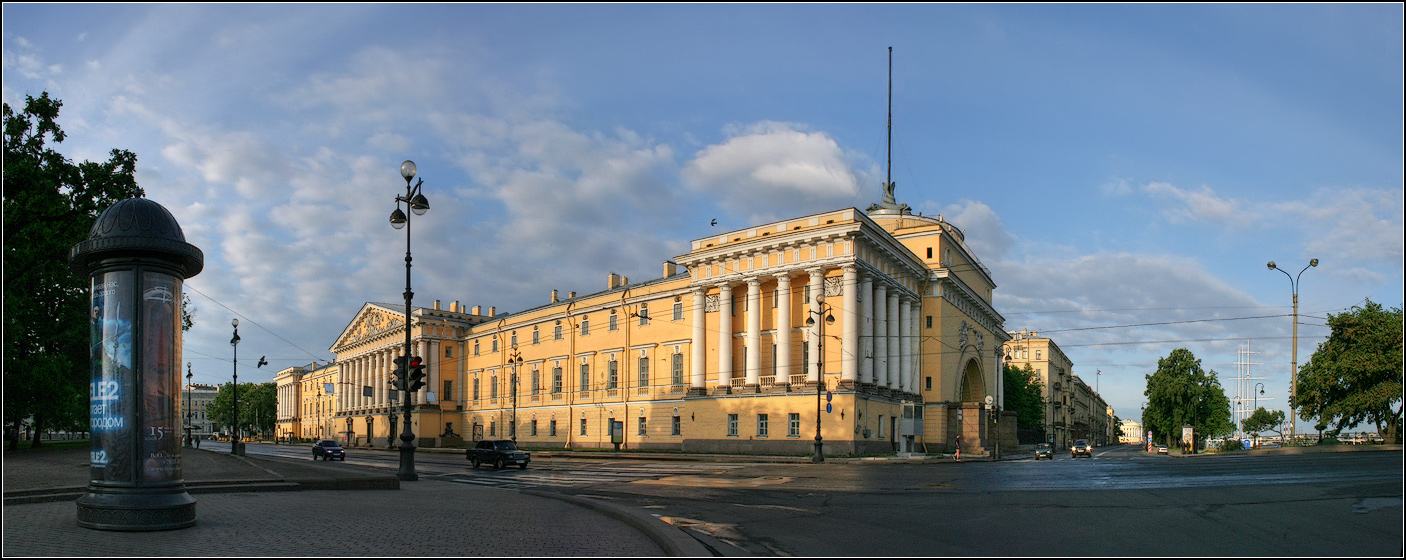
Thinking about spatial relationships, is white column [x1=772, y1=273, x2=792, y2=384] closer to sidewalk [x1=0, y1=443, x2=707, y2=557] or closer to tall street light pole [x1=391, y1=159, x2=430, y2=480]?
tall street light pole [x1=391, y1=159, x2=430, y2=480]

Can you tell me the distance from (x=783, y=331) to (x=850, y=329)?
13.7 feet

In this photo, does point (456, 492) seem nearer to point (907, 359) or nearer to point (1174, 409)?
point (907, 359)

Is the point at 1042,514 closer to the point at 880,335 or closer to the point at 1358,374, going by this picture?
the point at 880,335

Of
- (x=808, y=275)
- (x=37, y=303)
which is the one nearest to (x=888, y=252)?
(x=808, y=275)

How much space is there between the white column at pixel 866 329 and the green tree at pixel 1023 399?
40.5 m

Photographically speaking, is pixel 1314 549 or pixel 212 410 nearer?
pixel 1314 549

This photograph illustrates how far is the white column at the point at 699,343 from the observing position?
2206 inches

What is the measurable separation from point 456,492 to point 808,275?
35.2 m

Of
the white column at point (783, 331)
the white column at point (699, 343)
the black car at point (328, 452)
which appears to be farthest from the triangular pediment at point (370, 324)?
the white column at point (783, 331)

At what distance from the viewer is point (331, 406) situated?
11638cm

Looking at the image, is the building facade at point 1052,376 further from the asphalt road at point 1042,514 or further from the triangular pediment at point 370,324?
the asphalt road at point 1042,514

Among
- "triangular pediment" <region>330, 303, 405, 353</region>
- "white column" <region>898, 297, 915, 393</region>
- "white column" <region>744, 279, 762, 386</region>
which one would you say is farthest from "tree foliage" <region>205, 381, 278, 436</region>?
"white column" <region>898, 297, 915, 393</region>

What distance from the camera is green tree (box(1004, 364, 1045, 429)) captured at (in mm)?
89869

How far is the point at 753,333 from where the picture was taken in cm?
5266
